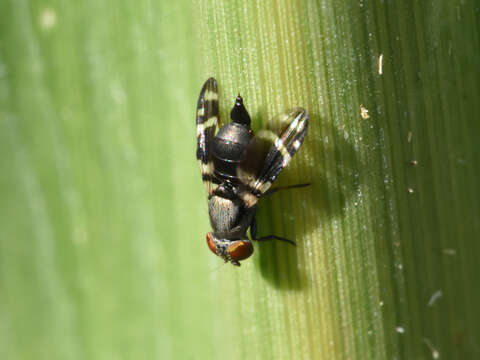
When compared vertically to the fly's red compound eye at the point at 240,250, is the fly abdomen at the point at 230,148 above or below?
above

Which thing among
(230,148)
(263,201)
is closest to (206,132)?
(230,148)

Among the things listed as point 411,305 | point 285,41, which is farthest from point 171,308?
point 285,41

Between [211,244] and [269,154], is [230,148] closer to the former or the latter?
[269,154]

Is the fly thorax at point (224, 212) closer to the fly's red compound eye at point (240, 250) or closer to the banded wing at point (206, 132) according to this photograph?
the banded wing at point (206, 132)

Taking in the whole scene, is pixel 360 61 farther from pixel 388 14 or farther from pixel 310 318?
pixel 310 318

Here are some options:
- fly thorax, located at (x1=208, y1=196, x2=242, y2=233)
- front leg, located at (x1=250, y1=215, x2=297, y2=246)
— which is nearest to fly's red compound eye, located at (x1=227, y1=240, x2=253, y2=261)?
front leg, located at (x1=250, y1=215, x2=297, y2=246)

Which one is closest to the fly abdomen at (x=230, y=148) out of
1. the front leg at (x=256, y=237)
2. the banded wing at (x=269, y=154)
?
the banded wing at (x=269, y=154)

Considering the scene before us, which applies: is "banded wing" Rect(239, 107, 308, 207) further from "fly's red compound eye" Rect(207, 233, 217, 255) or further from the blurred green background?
"fly's red compound eye" Rect(207, 233, 217, 255)
